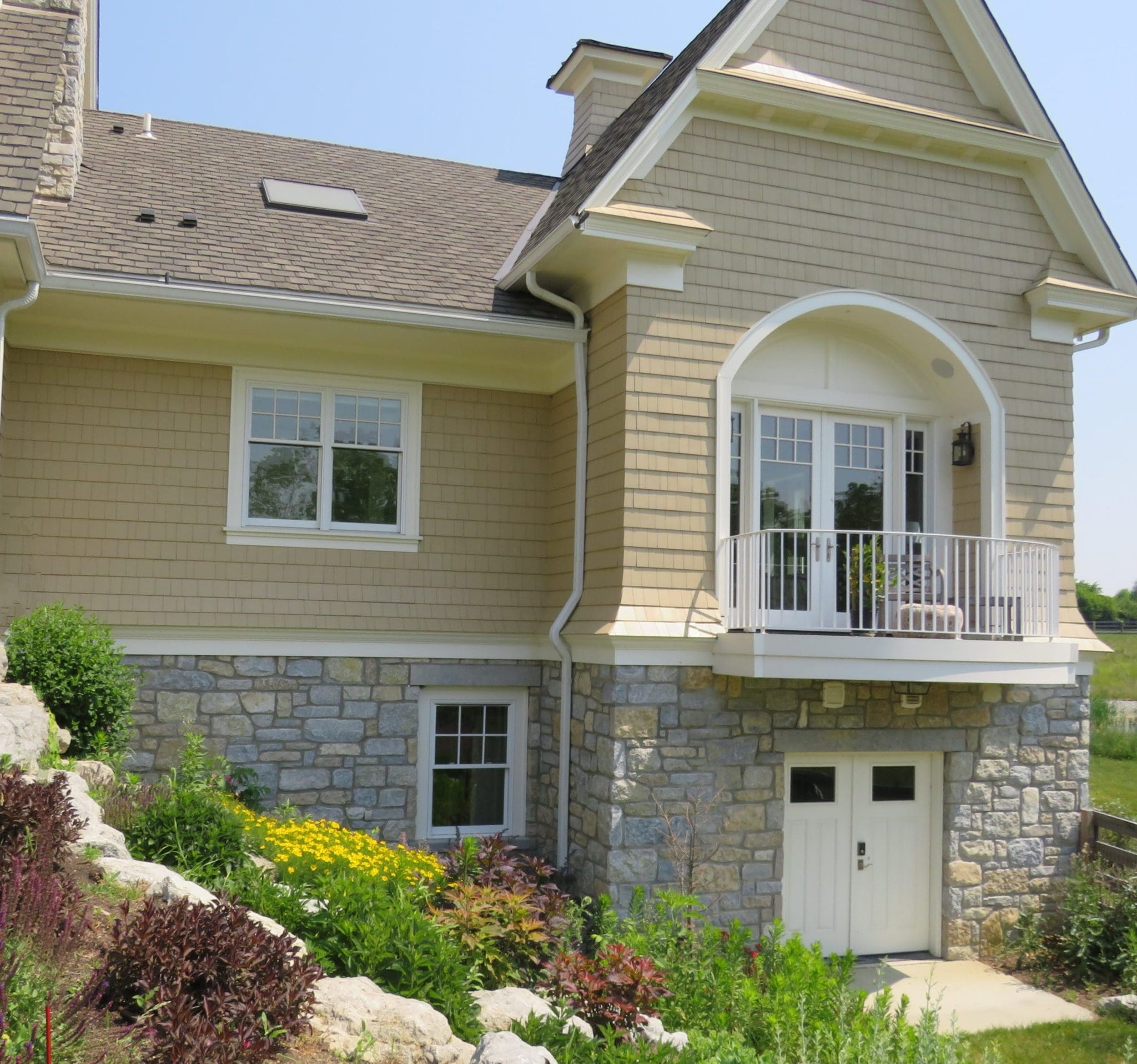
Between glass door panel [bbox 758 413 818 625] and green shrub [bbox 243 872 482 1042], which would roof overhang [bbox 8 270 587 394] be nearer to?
glass door panel [bbox 758 413 818 625]

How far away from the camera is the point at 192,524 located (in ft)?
32.0

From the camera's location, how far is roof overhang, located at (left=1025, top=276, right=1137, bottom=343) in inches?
414

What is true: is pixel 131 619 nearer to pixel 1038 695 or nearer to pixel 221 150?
pixel 221 150

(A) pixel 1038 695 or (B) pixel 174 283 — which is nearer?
(B) pixel 174 283

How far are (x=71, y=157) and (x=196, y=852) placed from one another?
270 inches

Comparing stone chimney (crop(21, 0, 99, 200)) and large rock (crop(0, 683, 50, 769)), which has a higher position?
stone chimney (crop(21, 0, 99, 200))

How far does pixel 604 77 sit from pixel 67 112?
18.1 ft

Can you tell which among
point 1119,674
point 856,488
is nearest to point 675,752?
point 856,488

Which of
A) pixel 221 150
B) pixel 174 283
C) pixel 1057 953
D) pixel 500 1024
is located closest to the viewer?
pixel 500 1024

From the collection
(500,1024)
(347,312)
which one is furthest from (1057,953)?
(347,312)

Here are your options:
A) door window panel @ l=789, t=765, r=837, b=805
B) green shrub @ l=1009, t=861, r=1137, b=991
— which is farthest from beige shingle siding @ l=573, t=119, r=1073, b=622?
green shrub @ l=1009, t=861, r=1137, b=991

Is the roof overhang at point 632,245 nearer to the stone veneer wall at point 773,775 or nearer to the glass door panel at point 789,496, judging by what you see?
the glass door panel at point 789,496

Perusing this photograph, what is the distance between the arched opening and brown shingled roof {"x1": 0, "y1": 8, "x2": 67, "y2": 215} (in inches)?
222

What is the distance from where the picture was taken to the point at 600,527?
31.4 feet
